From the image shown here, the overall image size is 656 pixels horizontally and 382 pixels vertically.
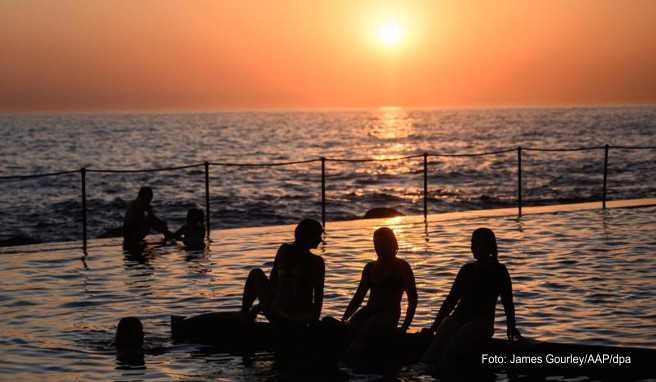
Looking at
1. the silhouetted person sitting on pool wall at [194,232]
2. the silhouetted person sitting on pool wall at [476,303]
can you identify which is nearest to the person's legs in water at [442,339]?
the silhouetted person sitting on pool wall at [476,303]

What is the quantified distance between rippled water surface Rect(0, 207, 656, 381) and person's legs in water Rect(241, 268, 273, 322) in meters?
0.53

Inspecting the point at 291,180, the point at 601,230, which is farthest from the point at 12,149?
the point at 601,230

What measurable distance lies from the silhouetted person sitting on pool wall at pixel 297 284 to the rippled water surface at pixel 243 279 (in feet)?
1.55

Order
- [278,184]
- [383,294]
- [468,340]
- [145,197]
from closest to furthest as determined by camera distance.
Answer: [468,340]
[383,294]
[145,197]
[278,184]

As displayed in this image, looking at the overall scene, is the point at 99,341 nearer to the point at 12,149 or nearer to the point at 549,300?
the point at 549,300

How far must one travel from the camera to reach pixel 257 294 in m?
10.3

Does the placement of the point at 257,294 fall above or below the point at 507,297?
below

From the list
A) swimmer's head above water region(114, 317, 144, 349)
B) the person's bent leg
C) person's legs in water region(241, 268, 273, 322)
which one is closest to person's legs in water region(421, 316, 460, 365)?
the person's bent leg

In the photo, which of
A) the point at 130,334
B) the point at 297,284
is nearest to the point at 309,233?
the point at 297,284

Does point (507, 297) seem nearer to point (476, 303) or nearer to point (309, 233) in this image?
point (476, 303)

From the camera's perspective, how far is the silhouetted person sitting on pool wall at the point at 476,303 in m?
8.86

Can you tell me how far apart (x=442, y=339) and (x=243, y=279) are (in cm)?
595

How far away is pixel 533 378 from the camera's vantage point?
8.91 meters

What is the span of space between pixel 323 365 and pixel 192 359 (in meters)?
1.26
